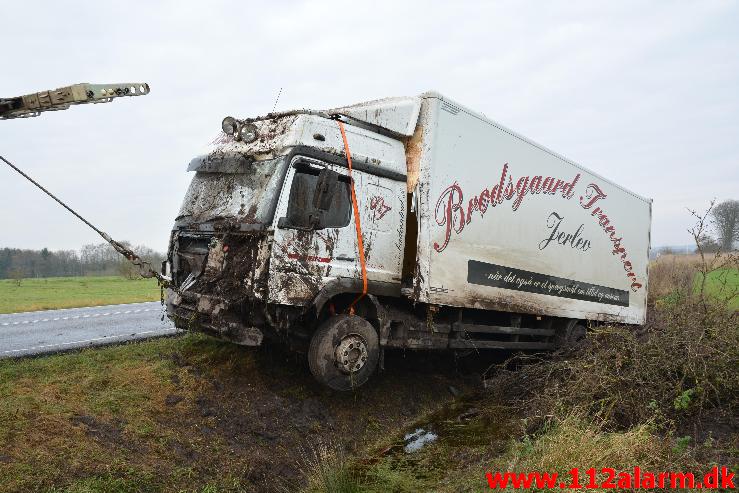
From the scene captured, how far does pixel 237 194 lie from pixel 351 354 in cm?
217

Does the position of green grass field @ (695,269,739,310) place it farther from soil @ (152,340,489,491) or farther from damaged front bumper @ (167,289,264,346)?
damaged front bumper @ (167,289,264,346)

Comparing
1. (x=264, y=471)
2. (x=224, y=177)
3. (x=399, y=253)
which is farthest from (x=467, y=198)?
(x=264, y=471)

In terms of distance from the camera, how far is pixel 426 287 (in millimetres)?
6301

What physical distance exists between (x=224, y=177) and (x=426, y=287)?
2.69m

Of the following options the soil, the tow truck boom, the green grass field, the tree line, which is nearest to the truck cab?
the soil

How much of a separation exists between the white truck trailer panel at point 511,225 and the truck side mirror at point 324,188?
1251 mm

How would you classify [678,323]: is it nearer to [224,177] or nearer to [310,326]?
[310,326]

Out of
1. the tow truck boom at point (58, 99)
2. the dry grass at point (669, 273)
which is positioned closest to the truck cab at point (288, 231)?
the tow truck boom at point (58, 99)

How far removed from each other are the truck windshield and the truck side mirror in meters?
0.41

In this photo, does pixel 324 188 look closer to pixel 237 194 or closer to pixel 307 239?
pixel 307 239

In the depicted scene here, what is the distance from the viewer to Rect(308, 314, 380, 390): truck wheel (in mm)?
5703

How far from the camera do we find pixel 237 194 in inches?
239

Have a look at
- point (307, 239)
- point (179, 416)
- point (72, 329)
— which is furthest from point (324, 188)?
point (72, 329)

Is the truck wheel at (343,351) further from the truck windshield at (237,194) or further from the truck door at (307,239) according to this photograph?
the truck windshield at (237,194)
